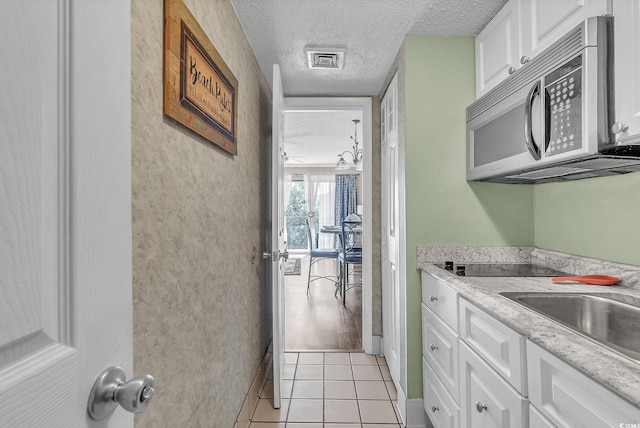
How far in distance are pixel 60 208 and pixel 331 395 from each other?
2269mm

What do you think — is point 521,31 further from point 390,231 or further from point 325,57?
point 390,231

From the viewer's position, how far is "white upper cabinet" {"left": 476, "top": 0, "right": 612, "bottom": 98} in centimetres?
122

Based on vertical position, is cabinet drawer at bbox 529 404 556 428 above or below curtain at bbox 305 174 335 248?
below

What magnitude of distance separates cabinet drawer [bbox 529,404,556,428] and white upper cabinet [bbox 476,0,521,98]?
4.49ft

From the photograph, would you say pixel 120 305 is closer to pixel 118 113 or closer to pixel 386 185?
pixel 118 113

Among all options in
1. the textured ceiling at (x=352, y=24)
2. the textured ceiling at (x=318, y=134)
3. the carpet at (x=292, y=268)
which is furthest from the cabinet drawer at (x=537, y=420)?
the carpet at (x=292, y=268)

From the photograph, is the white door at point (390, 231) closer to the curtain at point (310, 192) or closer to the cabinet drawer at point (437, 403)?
the cabinet drawer at point (437, 403)

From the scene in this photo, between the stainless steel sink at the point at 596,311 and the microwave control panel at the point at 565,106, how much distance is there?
1.70ft

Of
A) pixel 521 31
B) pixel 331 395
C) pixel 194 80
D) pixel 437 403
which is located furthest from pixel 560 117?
pixel 331 395

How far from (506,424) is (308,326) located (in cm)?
272

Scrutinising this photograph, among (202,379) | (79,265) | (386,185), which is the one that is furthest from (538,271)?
(79,265)

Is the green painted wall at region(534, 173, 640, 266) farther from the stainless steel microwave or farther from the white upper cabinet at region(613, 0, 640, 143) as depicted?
the white upper cabinet at region(613, 0, 640, 143)

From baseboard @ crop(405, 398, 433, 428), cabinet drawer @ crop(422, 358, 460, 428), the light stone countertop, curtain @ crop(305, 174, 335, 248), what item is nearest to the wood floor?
baseboard @ crop(405, 398, 433, 428)

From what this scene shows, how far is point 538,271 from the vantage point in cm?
170
